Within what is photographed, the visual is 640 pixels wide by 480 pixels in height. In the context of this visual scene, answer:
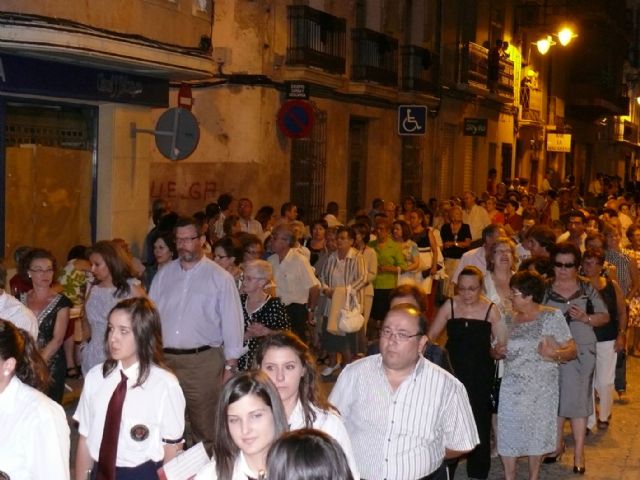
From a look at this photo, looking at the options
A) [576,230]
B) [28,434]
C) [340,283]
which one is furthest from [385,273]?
[28,434]

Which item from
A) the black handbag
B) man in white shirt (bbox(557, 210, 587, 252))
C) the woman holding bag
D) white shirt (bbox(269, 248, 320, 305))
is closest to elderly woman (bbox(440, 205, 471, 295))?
man in white shirt (bbox(557, 210, 587, 252))

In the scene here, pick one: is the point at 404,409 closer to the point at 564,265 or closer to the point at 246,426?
the point at 246,426

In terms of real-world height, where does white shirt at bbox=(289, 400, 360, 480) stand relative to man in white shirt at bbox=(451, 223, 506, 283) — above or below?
below

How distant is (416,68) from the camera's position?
25.5 m

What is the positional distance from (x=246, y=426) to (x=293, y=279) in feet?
25.2

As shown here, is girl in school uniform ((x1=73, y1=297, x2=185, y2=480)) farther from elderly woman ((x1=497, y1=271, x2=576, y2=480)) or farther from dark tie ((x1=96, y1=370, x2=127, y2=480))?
elderly woman ((x1=497, y1=271, x2=576, y2=480))

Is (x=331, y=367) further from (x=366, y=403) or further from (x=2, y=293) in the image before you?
(x=366, y=403)

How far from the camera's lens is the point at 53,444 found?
175 inches

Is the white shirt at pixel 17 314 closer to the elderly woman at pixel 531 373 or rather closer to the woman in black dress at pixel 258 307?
the woman in black dress at pixel 258 307

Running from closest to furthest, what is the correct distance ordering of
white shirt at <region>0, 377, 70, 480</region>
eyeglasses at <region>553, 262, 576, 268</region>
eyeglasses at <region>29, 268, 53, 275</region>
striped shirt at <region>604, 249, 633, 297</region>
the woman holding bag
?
white shirt at <region>0, 377, 70, 480</region> < eyeglasses at <region>29, 268, 53, 275</region> < eyeglasses at <region>553, 262, 576, 268</region> < the woman holding bag < striped shirt at <region>604, 249, 633, 297</region>

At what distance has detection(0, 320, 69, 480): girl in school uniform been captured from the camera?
4422 mm

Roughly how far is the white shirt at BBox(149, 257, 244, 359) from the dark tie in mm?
2507

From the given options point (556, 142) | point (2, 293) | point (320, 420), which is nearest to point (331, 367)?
point (2, 293)

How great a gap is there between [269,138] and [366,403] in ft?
45.7
